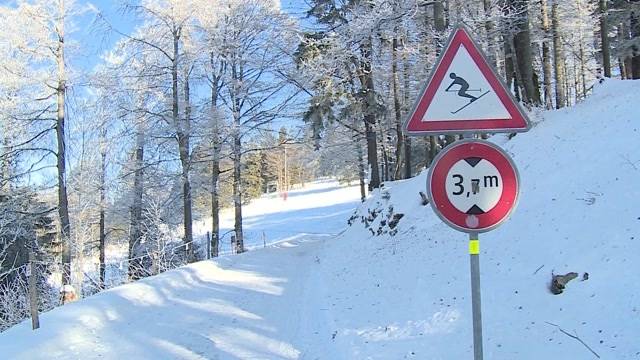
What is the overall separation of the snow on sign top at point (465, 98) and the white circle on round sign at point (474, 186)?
0.82 ft

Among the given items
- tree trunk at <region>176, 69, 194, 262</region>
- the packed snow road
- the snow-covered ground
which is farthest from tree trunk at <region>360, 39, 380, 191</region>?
the packed snow road

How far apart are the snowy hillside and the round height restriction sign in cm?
181

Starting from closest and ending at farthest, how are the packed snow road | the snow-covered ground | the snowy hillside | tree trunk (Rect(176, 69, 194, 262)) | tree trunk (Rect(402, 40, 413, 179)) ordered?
the snowy hillside
the packed snow road
tree trunk (Rect(176, 69, 194, 262))
tree trunk (Rect(402, 40, 413, 179))
the snow-covered ground

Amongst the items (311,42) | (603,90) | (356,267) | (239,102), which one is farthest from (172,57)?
(603,90)

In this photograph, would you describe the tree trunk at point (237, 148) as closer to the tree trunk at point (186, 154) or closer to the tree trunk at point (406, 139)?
the tree trunk at point (186, 154)

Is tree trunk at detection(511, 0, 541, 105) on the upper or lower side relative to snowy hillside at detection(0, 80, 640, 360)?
upper

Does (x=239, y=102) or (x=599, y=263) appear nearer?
(x=599, y=263)

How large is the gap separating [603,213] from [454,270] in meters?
2.22

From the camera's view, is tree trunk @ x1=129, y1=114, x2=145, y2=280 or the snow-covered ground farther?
the snow-covered ground

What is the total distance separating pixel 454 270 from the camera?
7.39 m

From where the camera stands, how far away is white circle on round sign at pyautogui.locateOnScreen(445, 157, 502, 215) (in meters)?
3.06

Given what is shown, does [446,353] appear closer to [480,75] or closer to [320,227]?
[480,75]

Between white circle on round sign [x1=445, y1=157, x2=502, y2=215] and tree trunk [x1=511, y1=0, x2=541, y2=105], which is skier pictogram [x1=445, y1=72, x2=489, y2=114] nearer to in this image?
white circle on round sign [x1=445, y1=157, x2=502, y2=215]

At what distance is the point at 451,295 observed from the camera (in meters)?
6.48
